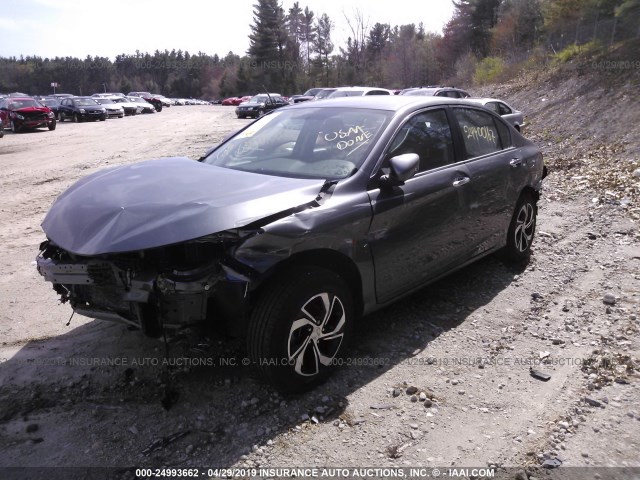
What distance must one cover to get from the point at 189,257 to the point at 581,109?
16.1 metres

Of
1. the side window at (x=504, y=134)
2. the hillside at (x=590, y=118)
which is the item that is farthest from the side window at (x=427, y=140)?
the hillside at (x=590, y=118)

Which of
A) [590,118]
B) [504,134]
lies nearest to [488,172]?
[504,134]

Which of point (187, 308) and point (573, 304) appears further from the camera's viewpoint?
point (573, 304)

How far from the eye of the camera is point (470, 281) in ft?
16.1

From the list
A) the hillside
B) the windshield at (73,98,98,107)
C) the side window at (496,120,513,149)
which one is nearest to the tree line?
the hillside

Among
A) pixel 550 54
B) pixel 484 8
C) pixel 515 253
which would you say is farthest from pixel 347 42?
pixel 515 253

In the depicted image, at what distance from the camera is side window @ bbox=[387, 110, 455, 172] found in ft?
12.3

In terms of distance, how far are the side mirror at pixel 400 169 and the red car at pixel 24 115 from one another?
80.7ft

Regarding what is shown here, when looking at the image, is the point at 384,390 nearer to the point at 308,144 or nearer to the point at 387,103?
the point at 308,144

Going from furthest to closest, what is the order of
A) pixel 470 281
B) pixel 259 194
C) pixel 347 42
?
pixel 347 42 < pixel 470 281 < pixel 259 194

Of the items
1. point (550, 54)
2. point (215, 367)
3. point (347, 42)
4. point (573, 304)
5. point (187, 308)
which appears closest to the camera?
point (187, 308)

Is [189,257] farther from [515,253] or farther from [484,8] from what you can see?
[484,8]

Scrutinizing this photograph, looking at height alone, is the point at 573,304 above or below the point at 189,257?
below

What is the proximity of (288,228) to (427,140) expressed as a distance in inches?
66.3
